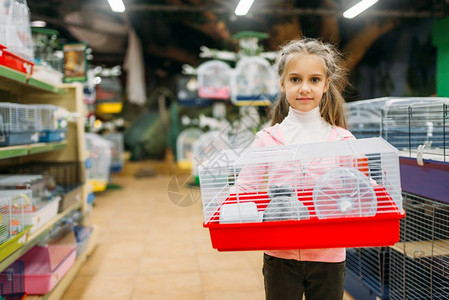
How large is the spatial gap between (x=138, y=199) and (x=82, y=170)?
278 centimetres

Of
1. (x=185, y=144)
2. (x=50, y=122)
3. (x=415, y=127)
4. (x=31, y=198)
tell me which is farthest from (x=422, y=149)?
(x=185, y=144)

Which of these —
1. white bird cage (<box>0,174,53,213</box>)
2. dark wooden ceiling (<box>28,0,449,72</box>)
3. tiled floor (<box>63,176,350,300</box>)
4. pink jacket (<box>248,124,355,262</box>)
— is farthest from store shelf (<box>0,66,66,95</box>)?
dark wooden ceiling (<box>28,0,449,72</box>)

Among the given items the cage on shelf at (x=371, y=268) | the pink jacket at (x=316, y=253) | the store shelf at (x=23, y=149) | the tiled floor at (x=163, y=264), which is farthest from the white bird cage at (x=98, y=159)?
the pink jacket at (x=316, y=253)

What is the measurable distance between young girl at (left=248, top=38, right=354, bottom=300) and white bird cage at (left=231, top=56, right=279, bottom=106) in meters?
3.72

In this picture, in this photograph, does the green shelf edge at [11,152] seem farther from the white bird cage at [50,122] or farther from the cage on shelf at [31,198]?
the white bird cage at [50,122]

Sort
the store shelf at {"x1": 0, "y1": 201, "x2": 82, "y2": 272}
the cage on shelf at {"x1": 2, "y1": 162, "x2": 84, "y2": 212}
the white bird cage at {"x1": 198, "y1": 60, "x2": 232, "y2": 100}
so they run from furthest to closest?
1. the white bird cage at {"x1": 198, "y1": 60, "x2": 232, "y2": 100}
2. the cage on shelf at {"x1": 2, "y1": 162, "x2": 84, "y2": 212}
3. the store shelf at {"x1": 0, "y1": 201, "x2": 82, "y2": 272}

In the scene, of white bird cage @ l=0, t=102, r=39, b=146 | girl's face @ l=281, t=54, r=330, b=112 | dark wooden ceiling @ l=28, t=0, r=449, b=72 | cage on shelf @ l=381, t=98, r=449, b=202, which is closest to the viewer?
girl's face @ l=281, t=54, r=330, b=112

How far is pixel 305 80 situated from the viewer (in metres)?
1.43

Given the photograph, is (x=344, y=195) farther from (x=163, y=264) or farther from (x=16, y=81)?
(x=163, y=264)

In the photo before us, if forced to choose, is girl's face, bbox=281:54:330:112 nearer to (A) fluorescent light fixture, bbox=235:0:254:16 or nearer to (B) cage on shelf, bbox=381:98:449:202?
(B) cage on shelf, bbox=381:98:449:202

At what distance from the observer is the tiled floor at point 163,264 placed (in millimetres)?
2785

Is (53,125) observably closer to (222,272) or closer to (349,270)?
(222,272)

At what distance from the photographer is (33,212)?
2447 millimetres

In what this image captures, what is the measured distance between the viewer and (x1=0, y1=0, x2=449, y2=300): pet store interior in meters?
1.20
